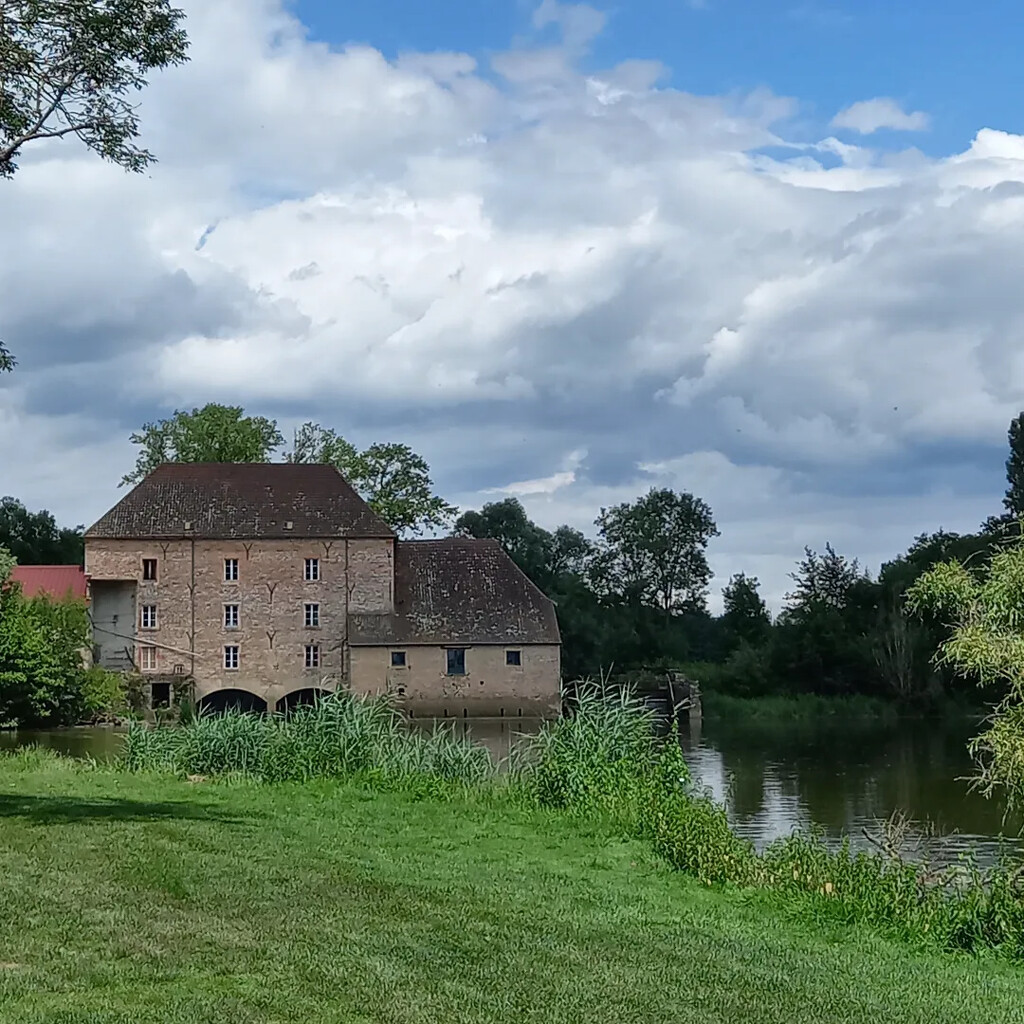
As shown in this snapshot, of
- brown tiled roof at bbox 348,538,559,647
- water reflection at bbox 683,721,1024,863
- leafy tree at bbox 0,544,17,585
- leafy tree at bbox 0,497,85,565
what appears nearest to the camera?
leafy tree at bbox 0,544,17,585

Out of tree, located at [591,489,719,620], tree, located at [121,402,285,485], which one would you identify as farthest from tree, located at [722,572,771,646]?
tree, located at [121,402,285,485]

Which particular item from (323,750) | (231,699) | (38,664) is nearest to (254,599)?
(231,699)

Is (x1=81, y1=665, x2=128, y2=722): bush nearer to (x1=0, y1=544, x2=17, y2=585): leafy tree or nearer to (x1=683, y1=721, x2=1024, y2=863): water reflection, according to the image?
(x1=683, y1=721, x2=1024, y2=863): water reflection

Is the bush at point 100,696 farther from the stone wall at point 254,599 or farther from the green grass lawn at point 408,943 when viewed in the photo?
the green grass lawn at point 408,943

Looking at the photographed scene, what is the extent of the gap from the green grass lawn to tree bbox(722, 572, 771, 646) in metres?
53.1

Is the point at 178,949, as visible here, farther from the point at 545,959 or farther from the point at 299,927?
the point at 545,959

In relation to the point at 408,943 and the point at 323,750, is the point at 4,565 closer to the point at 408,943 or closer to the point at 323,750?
the point at 323,750

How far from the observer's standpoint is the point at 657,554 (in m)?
72.0

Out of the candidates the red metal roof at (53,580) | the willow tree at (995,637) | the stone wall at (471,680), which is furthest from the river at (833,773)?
the red metal roof at (53,580)

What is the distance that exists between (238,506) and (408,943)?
42.7m

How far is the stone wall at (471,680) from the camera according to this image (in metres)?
47.1

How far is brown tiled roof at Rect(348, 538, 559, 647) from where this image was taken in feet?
156

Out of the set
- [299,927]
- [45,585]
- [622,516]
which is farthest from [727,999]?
[622,516]

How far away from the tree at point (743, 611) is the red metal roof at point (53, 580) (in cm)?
2963
